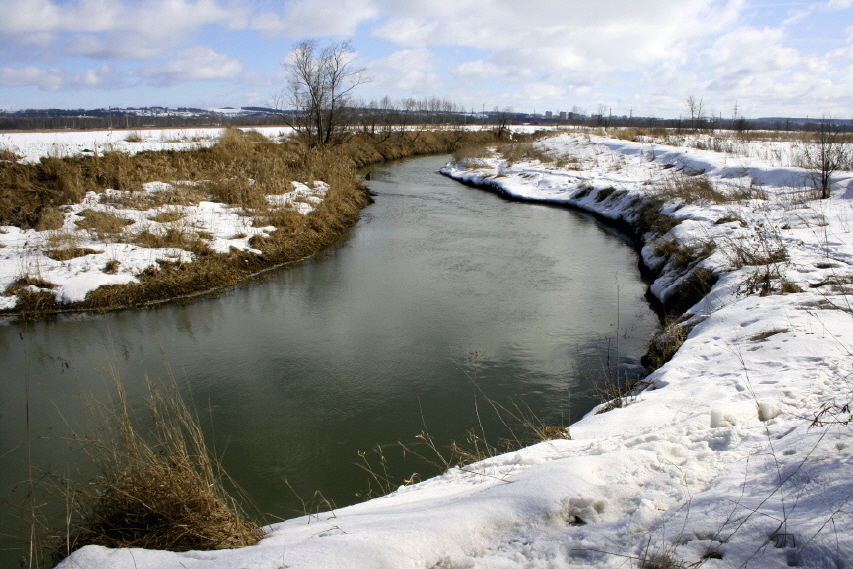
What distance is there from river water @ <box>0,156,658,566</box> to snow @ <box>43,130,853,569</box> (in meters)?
1.42

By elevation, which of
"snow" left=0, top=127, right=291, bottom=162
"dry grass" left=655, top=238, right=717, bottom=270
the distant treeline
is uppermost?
the distant treeline

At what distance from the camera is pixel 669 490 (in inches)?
110

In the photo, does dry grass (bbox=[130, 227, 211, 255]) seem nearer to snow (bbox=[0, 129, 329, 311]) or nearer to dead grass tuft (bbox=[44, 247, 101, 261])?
snow (bbox=[0, 129, 329, 311])

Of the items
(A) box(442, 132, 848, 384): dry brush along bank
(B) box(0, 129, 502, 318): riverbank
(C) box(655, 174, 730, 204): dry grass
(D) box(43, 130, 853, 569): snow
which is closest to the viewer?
(D) box(43, 130, 853, 569): snow

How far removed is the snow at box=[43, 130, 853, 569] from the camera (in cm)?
228

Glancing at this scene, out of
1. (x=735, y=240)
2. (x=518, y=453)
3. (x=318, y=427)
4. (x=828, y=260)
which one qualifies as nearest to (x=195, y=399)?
(x=318, y=427)

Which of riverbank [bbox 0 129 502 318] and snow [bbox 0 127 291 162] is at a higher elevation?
Answer: snow [bbox 0 127 291 162]

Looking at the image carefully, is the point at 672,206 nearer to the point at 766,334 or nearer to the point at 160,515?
the point at 766,334

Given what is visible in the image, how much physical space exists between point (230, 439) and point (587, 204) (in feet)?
54.4

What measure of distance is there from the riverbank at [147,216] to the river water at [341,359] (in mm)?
743

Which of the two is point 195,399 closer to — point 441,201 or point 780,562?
point 780,562

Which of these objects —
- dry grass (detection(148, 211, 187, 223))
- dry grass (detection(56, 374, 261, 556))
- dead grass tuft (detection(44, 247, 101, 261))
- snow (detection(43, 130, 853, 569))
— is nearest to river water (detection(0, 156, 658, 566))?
dry grass (detection(56, 374, 261, 556))

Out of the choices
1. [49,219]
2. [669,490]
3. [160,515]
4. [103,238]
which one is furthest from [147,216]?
[669,490]

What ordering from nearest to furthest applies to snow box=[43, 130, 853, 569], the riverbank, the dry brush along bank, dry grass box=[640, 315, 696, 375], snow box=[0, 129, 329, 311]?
snow box=[43, 130, 853, 569]
dry grass box=[640, 315, 696, 375]
the dry brush along bank
snow box=[0, 129, 329, 311]
the riverbank
